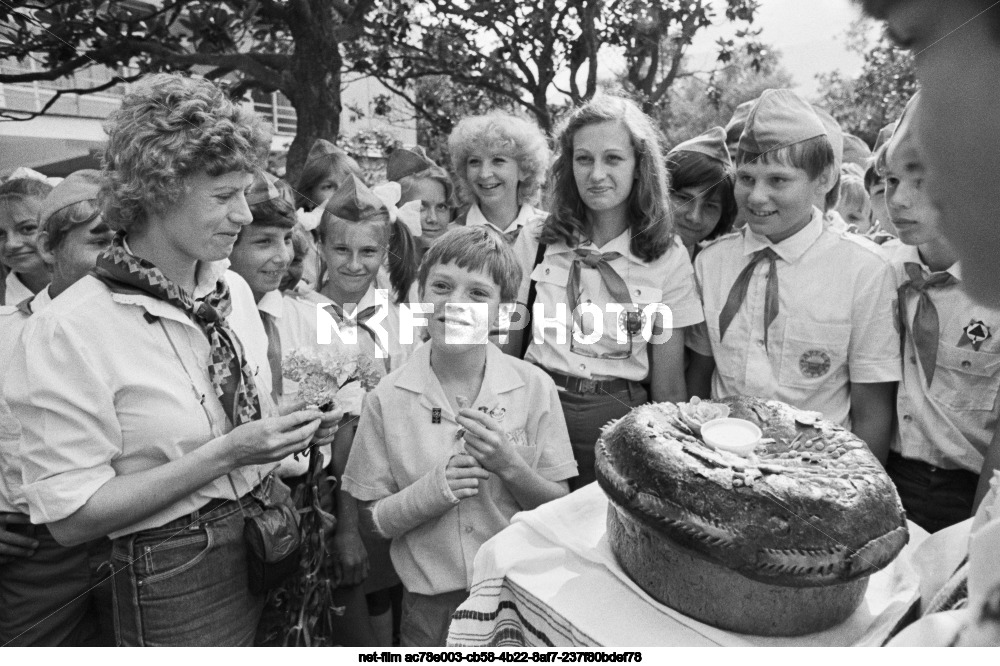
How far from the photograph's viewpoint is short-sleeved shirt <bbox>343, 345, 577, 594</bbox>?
97 centimetres

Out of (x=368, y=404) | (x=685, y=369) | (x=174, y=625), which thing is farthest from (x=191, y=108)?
(x=685, y=369)

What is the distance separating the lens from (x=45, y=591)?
0.94 metres

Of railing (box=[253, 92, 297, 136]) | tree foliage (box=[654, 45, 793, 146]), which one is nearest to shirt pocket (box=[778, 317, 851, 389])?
tree foliage (box=[654, 45, 793, 146])

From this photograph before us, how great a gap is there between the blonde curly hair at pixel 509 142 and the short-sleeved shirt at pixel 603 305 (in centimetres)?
45

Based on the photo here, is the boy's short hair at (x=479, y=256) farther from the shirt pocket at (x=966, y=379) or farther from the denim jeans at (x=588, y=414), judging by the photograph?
the shirt pocket at (x=966, y=379)

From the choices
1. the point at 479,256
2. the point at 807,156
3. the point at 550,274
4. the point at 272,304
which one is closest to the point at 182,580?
the point at 272,304

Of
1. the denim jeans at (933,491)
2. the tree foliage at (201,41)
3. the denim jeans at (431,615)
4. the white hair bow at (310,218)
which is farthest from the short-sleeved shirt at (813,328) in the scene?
the white hair bow at (310,218)

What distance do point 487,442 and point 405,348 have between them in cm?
40

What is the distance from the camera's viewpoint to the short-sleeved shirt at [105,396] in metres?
0.71

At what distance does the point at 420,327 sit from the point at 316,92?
43 centimetres

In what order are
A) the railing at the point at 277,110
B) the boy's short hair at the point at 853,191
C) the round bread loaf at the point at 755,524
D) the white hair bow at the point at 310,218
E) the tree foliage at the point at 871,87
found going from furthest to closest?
the boy's short hair at the point at 853,191 < the white hair bow at the point at 310,218 < the railing at the point at 277,110 < the tree foliage at the point at 871,87 < the round bread loaf at the point at 755,524

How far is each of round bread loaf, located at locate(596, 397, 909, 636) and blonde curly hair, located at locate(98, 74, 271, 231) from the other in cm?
59

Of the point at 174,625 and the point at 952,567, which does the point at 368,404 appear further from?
the point at 952,567

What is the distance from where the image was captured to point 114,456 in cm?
75
